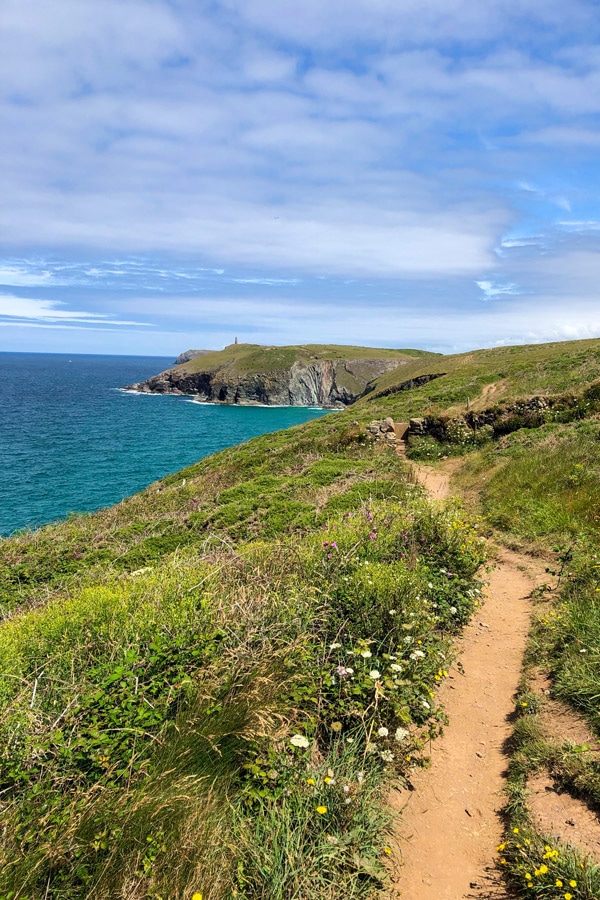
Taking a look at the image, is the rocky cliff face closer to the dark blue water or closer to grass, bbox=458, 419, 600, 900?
the dark blue water

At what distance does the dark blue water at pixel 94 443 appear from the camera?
36.6m

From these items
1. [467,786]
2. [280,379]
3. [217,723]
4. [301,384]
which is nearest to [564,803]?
[467,786]

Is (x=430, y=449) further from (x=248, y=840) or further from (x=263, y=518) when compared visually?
(x=248, y=840)

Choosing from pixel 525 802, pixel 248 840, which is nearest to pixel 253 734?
pixel 248 840

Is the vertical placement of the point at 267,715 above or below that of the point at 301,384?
below

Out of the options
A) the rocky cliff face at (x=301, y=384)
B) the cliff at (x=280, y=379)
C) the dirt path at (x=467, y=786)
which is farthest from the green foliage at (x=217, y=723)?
the rocky cliff face at (x=301, y=384)

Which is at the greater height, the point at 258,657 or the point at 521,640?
the point at 258,657

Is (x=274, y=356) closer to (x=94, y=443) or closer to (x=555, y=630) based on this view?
(x=94, y=443)

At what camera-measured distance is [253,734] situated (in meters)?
3.89

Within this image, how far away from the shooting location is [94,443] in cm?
5966

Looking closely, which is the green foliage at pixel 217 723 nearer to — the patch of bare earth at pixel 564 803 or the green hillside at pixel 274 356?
the patch of bare earth at pixel 564 803

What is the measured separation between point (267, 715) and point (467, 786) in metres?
2.22

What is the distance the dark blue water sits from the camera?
3662cm

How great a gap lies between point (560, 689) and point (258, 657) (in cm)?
346
